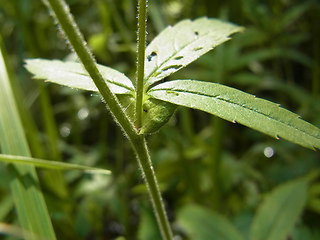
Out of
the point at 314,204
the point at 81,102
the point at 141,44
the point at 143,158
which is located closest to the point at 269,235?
the point at 314,204

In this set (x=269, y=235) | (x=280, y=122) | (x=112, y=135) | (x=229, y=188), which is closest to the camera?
(x=280, y=122)

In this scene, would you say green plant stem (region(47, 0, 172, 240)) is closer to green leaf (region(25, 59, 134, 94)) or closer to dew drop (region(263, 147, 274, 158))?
green leaf (region(25, 59, 134, 94))

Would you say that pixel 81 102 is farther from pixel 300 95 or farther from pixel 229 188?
pixel 300 95

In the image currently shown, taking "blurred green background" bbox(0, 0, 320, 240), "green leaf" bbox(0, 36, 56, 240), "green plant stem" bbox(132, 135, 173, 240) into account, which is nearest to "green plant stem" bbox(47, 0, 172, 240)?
"green plant stem" bbox(132, 135, 173, 240)


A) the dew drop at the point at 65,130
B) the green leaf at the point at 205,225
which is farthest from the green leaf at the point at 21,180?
the dew drop at the point at 65,130

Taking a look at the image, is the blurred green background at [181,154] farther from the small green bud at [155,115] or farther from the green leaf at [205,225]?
the small green bud at [155,115]

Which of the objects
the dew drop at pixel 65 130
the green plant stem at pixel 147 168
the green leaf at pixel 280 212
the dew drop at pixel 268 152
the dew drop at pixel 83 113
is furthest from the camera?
the dew drop at pixel 65 130
